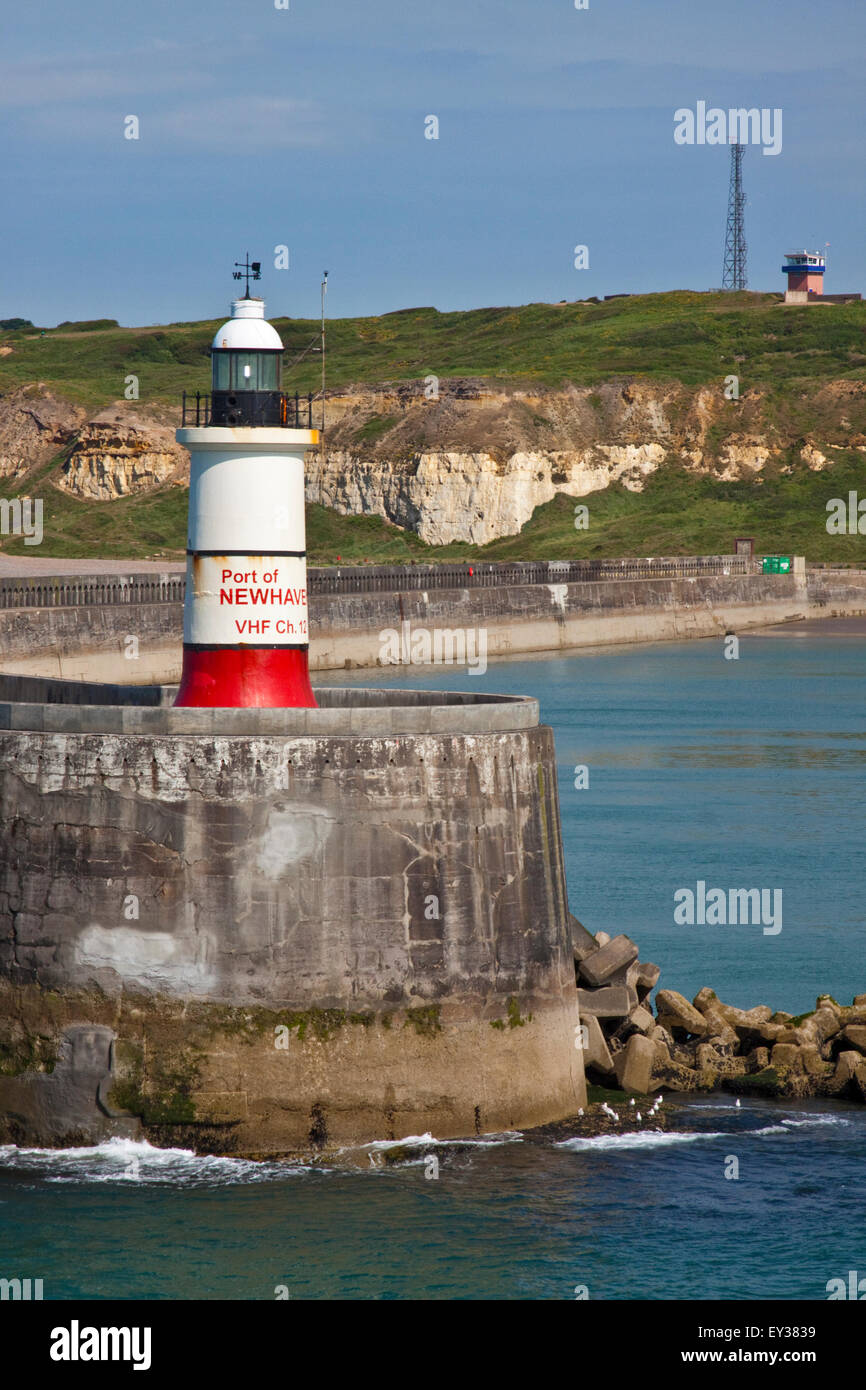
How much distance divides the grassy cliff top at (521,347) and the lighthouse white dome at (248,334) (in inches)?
4536

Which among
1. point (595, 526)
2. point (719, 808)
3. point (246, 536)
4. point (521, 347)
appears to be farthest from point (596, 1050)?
point (521, 347)

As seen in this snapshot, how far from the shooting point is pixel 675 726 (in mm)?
53531

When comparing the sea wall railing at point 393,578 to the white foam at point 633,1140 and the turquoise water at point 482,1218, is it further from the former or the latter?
the turquoise water at point 482,1218

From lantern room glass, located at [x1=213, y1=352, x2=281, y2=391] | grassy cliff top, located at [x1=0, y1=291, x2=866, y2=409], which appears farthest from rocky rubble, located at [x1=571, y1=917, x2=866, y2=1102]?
grassy cliff top, located at [x1=0, y1=291, x2=866, y2=409]

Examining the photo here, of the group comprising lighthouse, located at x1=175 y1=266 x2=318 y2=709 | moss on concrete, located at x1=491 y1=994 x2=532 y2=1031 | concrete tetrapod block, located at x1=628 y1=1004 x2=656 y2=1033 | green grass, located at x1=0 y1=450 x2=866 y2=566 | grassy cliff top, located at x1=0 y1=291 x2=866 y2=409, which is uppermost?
grassy cliff top, located at x1=0 y1=291 x2=866 y2=409

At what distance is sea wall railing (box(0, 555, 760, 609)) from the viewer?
62.5 metres

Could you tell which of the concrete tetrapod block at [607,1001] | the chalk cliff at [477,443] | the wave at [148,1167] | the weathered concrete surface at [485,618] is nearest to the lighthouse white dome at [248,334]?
the concrete tetrapod block at [607,1001]

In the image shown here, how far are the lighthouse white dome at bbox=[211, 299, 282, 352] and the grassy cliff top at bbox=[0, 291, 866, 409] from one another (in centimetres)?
11522

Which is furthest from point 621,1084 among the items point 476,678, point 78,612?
point 476,678

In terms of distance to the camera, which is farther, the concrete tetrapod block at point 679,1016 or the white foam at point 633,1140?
the concrete tetrapod block at point 679,1016

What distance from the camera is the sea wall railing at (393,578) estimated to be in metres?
62.5

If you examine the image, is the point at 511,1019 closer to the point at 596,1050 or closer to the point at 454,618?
the point at 596,1050

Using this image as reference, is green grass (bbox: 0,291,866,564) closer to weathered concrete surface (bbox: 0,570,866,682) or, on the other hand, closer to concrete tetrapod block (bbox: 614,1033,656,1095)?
weathered concrete surface (bbox: 0,570,866,682)

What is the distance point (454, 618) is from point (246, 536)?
206 ft
